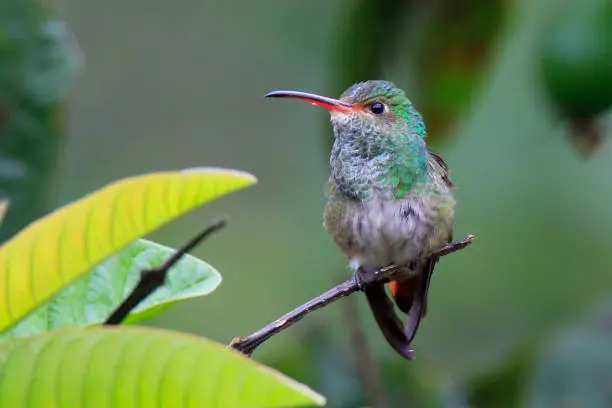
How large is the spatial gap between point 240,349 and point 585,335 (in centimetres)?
145

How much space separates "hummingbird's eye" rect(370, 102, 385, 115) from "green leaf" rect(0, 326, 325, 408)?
163cm

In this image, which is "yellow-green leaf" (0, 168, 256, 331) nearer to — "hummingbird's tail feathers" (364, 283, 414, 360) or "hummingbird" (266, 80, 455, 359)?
"hummingbird's tail feathers" (364, 283, 414, 360)

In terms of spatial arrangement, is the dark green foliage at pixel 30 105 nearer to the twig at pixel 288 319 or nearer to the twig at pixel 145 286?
the twig at pixel 288 319

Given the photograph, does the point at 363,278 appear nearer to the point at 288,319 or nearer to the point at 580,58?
the point at 580,58

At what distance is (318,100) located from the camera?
7.59ft

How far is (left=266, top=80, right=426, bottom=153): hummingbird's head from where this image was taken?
99.3 inches

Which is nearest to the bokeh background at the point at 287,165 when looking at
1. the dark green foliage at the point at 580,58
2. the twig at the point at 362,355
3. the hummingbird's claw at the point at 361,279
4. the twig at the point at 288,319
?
the hummingbird's claw at the point at 361,279

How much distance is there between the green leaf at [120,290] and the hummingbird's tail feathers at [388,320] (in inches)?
34.1

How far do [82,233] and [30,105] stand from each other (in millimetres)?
1295

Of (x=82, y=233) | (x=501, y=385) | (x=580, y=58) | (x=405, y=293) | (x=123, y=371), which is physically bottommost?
(x=501, y=385)

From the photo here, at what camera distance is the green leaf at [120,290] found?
1364 millimetres

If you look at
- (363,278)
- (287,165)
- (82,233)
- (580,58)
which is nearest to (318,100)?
(363,278)

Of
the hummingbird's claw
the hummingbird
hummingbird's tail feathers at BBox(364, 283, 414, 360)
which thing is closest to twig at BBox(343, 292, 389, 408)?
the hummingbird's claw

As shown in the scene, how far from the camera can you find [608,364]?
2521mm
